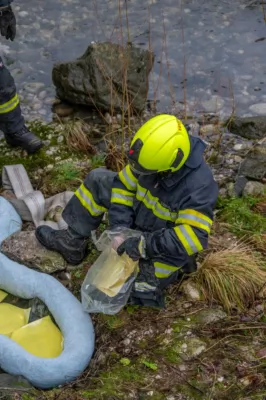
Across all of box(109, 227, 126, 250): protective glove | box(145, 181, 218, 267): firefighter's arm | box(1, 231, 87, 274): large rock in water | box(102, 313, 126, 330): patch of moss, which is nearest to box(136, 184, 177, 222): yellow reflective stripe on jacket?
box(145, 181, 218, 267): firefighter's arm

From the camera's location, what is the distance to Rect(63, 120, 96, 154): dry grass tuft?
5.78 meters

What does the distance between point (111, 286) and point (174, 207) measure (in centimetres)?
68

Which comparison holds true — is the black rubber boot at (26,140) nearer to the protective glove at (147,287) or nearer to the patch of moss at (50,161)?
the patch of moss at (50,161)

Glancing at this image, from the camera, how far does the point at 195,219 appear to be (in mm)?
3783

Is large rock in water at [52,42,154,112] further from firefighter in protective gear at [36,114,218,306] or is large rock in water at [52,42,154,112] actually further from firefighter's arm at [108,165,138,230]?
firefighter's arm at [108,165,138,230]

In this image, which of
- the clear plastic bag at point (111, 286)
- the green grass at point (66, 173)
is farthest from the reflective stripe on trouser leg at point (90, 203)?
the green grass at point (66, 173)

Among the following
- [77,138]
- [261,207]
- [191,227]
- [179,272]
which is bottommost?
[261,207]

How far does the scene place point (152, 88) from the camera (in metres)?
6.61

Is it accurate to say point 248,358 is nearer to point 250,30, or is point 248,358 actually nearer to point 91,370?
point 91,370

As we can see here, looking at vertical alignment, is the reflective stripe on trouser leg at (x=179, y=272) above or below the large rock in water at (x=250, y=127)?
above

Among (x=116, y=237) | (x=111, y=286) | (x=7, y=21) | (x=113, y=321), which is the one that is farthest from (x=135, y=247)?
(x=7, y=21)

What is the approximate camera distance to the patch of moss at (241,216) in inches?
193

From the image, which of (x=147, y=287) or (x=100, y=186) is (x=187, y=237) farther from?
(x=100, y=186)

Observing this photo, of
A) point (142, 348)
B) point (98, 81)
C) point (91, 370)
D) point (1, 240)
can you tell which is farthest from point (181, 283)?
point (98, 81)
